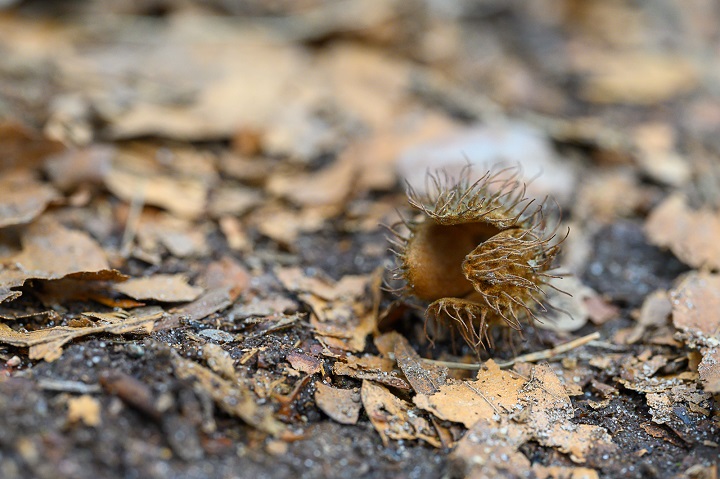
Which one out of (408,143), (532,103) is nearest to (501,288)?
(408,143)

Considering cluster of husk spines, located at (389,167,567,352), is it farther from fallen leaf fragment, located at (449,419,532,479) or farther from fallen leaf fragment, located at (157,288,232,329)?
fallen leaf fragment, located at (157,288,232,329)

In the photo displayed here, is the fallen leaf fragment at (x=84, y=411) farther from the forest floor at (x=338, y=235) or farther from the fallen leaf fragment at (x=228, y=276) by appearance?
the fallen leaf fragment at (x=228, y=276)

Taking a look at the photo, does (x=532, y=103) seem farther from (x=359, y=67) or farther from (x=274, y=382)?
(x=274, y=382)

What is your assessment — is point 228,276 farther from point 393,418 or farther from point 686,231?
point 686,231

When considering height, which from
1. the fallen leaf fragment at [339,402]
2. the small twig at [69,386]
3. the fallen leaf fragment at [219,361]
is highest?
the fallen leaf fragment at [219,361]

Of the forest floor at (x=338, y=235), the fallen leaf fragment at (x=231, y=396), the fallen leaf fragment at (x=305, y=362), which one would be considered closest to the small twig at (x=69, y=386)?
the forest floor at (x=338, y=235)

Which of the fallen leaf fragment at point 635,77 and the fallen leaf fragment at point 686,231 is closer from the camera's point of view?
the fallen leaf fragment at point 686,231

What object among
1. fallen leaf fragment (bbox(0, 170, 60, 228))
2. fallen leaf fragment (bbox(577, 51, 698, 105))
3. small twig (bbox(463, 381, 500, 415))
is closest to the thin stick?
small twig (bbox(463, 381, 500, 415))
